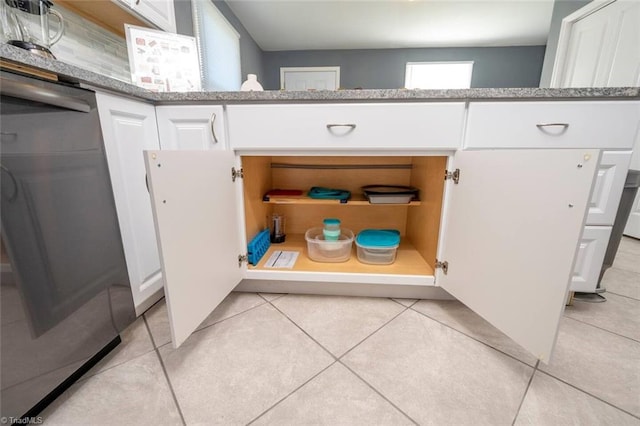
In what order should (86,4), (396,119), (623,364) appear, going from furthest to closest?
(86,4) → (396,119) → (623,364)

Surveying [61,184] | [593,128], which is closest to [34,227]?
[61,184]

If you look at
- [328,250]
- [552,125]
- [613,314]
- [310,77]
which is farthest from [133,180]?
[310,77]

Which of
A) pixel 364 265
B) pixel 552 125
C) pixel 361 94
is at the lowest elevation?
pixel 364 265

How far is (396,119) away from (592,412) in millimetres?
925

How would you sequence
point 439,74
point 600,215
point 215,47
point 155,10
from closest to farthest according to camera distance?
point 600,215
point 155,10
point 215,47
point 439,74

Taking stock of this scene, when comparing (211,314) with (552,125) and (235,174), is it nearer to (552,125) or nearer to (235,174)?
(235,174)

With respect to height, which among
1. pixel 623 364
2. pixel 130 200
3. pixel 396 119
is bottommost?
pixel 623 364

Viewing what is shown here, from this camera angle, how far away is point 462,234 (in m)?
0.83

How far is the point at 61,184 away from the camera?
553 millimetres

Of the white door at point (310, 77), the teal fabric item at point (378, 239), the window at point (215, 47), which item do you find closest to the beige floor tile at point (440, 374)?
the teal fabric item at point (378, 239)

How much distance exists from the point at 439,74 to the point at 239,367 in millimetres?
5521

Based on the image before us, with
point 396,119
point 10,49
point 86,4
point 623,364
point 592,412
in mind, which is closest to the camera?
point 10,49

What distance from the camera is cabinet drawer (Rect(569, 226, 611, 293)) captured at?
0.86m

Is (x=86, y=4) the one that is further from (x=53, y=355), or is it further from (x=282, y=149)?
(x=53, y=355)
